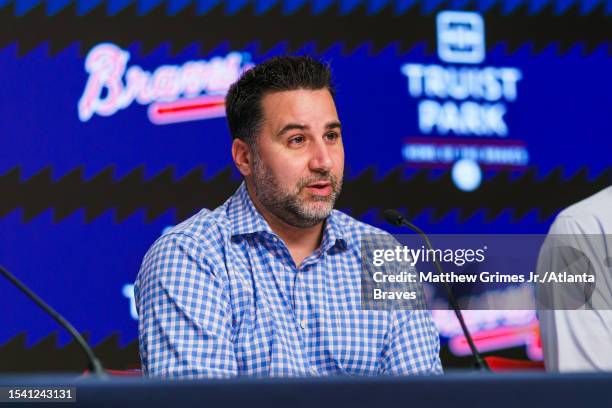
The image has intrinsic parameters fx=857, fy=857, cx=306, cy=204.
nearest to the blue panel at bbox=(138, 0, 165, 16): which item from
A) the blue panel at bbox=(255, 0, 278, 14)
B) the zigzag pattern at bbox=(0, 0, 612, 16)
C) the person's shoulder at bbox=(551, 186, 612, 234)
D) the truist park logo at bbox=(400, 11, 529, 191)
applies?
the zigzag pattern at bbox=(0, 0, 612, 16)

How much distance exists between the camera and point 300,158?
203cm

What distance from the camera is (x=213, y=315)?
5.57 ft

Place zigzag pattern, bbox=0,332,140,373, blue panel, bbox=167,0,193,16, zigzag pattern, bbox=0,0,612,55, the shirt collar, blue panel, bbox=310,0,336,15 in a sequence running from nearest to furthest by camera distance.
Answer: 1. the shirt collar
2. zigzag pattern, bbox=0,332,140,373
3. zigzag pattern, bbox=0,0,612,55
4. blue panel, bbox=167,0,193,16
5. blue panel, bbox=310,0,336,15

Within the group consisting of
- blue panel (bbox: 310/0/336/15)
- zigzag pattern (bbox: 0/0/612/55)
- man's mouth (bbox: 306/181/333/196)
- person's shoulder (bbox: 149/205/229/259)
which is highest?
blue panel (bbox: 310/0/336/15)

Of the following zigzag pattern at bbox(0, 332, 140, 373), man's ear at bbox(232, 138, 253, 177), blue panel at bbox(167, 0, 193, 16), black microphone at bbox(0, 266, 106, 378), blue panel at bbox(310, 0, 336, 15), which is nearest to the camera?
black microphone at bbox(0, 266, 106, 378)

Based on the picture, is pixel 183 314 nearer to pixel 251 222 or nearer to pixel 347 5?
pixel 251 222

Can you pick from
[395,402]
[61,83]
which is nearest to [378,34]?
[61,83]

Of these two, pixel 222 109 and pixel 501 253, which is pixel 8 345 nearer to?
pixel 222 109

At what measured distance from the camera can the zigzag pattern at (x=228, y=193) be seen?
9.75 ft

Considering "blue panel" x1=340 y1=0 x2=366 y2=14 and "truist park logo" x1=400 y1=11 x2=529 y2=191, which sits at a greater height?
"blue panel" x1=340 y1=0 x2=366 y2=14

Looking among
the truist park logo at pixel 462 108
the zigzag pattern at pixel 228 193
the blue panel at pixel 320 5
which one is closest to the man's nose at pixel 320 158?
the zigzag pattern at pixel 228 193

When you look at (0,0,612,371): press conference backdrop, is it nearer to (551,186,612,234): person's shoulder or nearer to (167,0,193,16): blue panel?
(167,0,193,16): blue panel

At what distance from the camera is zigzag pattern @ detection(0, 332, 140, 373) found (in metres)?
2.90

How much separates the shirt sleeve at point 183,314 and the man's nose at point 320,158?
0.37m
